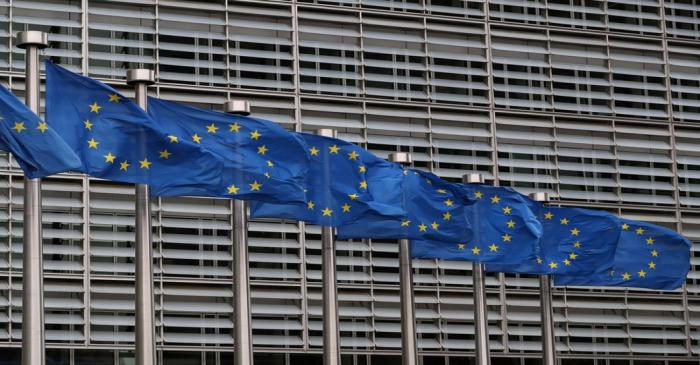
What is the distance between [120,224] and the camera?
50531 mm

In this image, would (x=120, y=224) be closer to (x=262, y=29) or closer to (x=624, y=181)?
(x=262, y=29)

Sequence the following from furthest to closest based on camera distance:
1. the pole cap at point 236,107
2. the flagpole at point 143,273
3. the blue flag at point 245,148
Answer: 1. the pole cap at point 236,107
2. the blue flag at point 245,148
3. the flagpole at point 143,273

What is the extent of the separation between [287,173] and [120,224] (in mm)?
15285

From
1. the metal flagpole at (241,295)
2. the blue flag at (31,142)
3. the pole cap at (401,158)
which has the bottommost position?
the metal flagpole at (241,295)

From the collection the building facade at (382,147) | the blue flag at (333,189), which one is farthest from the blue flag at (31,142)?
the building facade at (382,147)

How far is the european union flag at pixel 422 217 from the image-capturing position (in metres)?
40.4

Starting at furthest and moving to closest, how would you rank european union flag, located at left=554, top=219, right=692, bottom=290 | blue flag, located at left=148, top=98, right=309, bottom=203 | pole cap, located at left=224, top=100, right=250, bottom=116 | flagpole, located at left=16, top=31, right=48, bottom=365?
european union flag, located at left=554, top=219, right=692, bottom=290 < pole cap, located at left=224, top=100, right=250, bottom=116 < blue flag, located at left=148, top=98, right=309, bottom=203 < flagpole, located at left=16, top=31, right=48, bottom=365

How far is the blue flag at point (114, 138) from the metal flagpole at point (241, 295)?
72.6 inches

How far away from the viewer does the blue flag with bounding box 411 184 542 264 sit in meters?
43.8

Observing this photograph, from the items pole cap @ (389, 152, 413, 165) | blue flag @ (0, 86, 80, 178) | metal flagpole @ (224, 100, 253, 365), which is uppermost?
pole cap @ (389, 152, 413, 165)

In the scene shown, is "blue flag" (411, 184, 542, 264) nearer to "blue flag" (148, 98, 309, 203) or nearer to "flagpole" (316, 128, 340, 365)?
"flagpole" (316, 128, 340, 365)

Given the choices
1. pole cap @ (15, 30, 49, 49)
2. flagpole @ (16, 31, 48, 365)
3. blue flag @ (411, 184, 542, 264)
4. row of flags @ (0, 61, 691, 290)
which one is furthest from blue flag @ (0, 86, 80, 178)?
blue flag @ (411, 184, 542, 264)

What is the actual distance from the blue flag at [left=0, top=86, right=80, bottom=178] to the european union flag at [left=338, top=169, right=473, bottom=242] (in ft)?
35.6

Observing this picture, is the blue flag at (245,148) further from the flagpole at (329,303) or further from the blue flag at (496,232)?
the blue flag at (496,232)
